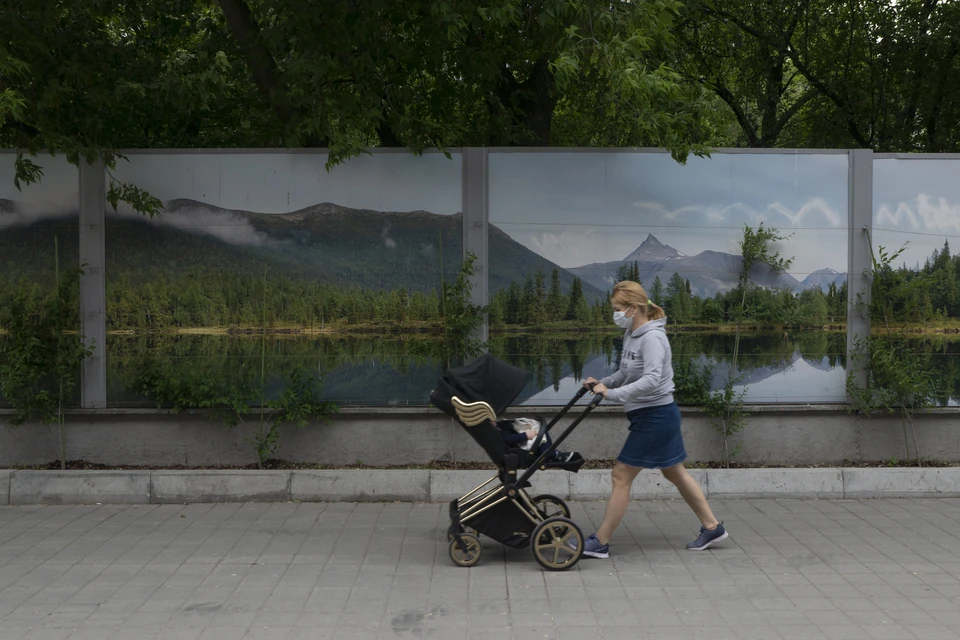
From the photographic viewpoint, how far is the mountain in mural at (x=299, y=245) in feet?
28.1

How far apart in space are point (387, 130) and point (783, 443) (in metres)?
4.92

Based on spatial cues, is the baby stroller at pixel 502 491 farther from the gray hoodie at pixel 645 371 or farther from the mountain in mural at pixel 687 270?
the mountain in mural at pixel 687 270

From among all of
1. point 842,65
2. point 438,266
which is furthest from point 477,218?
point 842,65

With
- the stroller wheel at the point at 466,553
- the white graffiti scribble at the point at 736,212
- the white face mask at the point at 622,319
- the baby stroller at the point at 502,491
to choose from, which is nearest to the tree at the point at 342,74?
the white graffiti scribble at the point at 736,212

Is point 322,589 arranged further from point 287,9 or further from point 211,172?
point 287,9

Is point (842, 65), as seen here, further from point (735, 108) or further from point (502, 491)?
point (502, 491)

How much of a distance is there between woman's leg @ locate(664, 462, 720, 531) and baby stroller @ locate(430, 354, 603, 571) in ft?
2.30

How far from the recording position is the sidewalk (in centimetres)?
511

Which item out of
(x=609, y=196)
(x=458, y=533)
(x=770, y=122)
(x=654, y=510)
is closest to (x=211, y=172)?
(x=609, y=196)

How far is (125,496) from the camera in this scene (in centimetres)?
793

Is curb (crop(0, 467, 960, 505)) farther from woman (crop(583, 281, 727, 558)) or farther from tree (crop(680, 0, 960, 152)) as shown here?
tree (crop(680, 0, 960, 152))

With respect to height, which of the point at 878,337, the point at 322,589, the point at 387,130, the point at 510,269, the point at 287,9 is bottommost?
the point at 322,589

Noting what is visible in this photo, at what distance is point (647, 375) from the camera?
611 centimetres

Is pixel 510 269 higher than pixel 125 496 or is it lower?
higher
